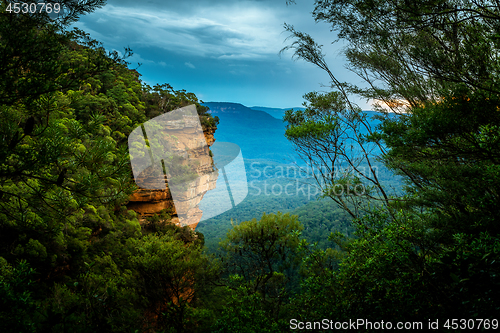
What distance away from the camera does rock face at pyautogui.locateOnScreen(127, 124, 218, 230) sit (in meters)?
13.2

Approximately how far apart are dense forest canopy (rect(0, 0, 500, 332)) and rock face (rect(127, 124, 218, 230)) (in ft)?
15.0

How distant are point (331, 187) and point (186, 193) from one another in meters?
11.0

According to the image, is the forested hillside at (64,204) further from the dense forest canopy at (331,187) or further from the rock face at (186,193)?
the rock face at (186,193)

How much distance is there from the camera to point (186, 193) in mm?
15180

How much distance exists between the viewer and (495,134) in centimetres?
276

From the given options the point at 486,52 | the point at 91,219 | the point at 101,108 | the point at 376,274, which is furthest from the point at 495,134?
the point at 101,108

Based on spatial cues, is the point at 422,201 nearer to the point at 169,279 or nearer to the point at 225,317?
the point at 225,317

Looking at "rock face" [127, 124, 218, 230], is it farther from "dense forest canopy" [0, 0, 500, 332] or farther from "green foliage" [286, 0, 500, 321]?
"green foliage" [286, 0, 500, 321]

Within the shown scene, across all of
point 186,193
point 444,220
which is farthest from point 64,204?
point 186,193

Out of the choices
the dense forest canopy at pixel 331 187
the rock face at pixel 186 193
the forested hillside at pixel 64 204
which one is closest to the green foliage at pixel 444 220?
the dense forest canopy at pixel 331 187

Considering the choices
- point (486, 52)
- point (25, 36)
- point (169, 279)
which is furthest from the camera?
point (169, 279)

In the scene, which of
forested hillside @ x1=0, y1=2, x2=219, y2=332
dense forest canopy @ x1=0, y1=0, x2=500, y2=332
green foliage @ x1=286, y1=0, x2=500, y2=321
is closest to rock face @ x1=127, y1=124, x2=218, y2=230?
forested hillside @ x1=0, y1=2, x2=219, y2=332

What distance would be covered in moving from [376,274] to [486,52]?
3548 mm

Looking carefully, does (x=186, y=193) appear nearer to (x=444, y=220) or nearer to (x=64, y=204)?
(x=64, y=204)
